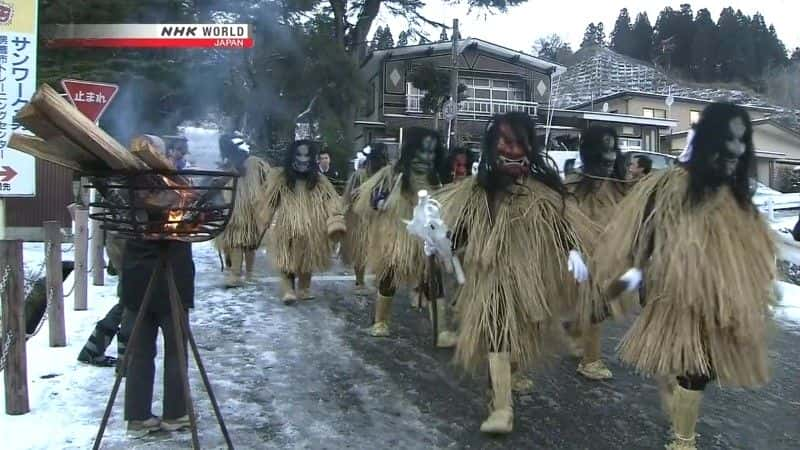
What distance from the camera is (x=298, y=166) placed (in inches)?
315

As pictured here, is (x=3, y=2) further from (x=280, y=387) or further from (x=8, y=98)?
(x=280, y=387)

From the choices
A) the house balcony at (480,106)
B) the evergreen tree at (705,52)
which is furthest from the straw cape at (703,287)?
the evergreen tree at (705,52)

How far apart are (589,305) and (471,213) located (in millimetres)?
938

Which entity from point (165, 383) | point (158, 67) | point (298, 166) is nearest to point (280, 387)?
point (165, 383)

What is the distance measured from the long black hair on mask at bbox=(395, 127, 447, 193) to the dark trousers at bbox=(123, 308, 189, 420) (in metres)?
2.84

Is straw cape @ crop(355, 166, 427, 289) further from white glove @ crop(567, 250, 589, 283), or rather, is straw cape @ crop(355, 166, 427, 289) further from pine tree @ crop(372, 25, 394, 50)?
pine tree @ crop(372, 25, 394, 50)

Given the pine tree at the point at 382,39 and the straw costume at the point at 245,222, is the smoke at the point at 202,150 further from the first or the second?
the pine tree at the point at 382,39

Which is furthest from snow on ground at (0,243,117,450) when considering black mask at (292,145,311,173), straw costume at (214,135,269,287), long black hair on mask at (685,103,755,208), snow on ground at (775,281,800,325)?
snow on ground at (775,281,800,325)

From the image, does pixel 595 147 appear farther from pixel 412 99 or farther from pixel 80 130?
pixel 412 99

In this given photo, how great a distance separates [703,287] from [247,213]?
20.0 ft

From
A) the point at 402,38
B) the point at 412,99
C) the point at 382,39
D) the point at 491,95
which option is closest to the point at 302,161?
the point at 402,38

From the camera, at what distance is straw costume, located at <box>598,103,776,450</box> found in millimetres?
3625

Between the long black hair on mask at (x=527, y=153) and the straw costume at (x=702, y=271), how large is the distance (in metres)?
0.77

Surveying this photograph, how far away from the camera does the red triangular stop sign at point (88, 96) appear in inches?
266
